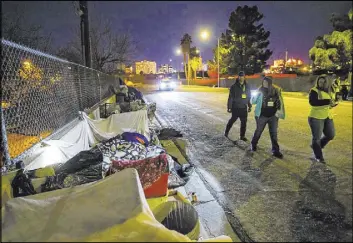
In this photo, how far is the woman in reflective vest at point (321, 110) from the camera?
5.43 meters

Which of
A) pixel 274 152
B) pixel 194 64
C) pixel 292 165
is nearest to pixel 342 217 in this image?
pixel 292 165

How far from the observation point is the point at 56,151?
13.0ft

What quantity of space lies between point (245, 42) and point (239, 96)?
121 feet

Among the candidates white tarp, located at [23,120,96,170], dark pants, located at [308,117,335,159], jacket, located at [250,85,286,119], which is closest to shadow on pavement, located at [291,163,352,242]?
dark pants, located at [308,117,335,159]

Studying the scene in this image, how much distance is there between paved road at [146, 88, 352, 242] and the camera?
10.6 feet

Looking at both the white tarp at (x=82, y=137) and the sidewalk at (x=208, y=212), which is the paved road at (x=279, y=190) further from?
the white tarp at (x=82, y=137)

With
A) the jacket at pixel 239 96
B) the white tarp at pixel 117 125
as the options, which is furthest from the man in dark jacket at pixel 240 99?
the white tarp at pixel 117 125

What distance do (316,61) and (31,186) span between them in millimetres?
25750

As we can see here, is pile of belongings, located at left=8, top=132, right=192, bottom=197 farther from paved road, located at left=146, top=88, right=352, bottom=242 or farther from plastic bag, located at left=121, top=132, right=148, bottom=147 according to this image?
plastic bag, located at left=121, top=132, right=148, bottom=147

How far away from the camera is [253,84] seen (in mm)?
36438

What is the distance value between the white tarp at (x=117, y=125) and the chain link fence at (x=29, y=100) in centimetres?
63

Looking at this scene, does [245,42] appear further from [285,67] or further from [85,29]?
[85,29]

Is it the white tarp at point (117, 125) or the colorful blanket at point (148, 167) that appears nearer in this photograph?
the colorful blanket at point (148, 167)

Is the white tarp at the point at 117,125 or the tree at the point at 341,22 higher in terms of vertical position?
the tree at the point at 341,22
